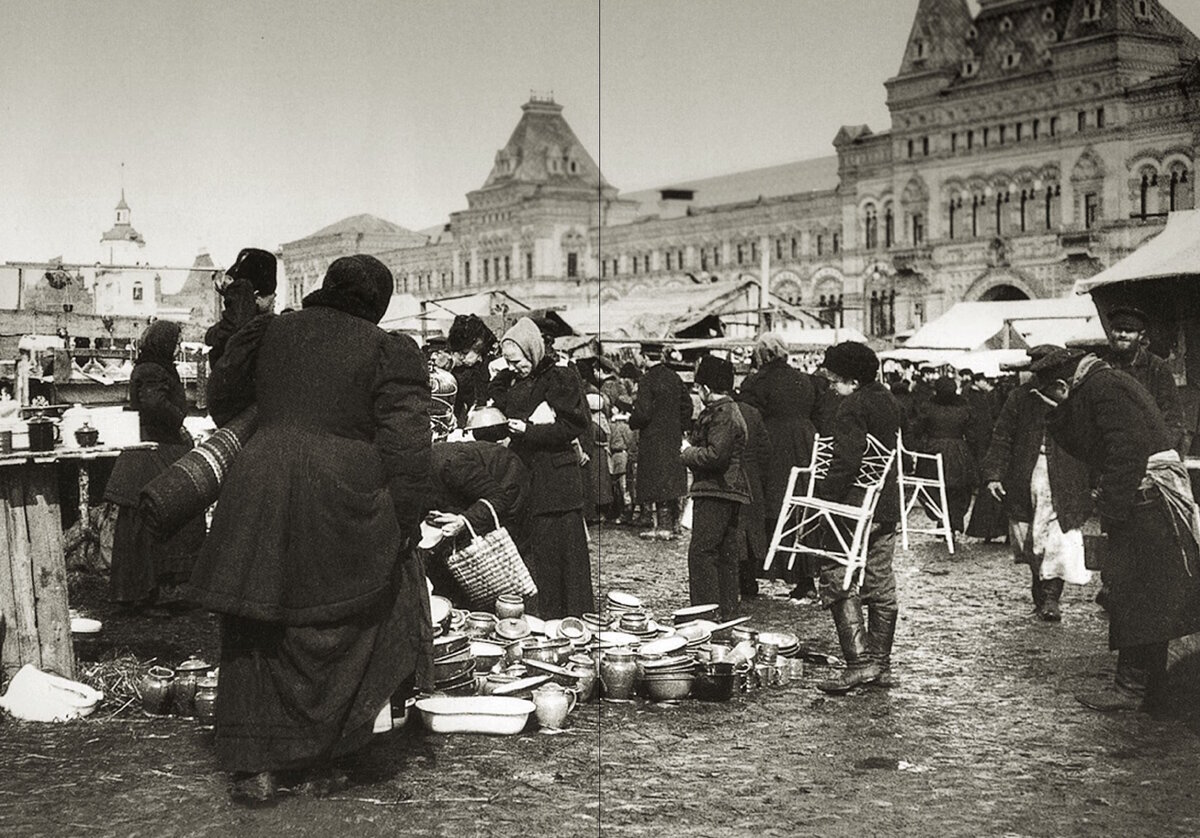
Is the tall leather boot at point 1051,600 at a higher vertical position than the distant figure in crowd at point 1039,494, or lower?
lower

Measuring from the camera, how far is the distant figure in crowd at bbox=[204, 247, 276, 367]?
4812 mm

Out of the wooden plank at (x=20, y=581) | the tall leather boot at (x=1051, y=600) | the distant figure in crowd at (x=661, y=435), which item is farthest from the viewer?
the distant figure in crowd at (x=661, y=435)

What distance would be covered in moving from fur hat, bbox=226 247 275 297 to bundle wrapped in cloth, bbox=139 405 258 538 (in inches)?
28.3

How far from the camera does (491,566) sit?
5996 mm

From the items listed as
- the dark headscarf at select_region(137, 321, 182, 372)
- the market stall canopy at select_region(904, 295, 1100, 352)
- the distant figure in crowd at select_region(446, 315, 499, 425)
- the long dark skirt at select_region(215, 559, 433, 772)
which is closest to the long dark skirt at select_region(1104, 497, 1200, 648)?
the long dark skirt at select_region(215, 559, 433, 772)

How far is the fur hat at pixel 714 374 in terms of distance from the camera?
296 inches

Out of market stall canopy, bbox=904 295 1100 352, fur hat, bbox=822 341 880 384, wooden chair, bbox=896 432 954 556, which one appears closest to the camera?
fur hat, bbox=822 341 880 384

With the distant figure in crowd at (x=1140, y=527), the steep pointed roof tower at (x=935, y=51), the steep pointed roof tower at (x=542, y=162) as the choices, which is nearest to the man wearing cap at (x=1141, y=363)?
the distant figure in crowd at (x=1140, y=527)

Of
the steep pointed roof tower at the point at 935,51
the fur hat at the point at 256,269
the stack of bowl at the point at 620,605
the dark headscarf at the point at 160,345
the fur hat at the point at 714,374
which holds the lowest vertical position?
the stack of bowl at the point at 620,605

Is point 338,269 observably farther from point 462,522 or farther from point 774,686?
point 774,686

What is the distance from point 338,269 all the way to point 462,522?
6.85ft

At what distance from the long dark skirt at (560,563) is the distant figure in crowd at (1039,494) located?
8.14 feet

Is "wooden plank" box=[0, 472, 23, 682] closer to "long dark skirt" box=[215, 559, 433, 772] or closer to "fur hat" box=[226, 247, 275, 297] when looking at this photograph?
"fur hat" box=[226, 247, 275, 297]

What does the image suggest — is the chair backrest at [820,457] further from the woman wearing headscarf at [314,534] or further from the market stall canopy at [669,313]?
the market stall canopy at [669,313]
